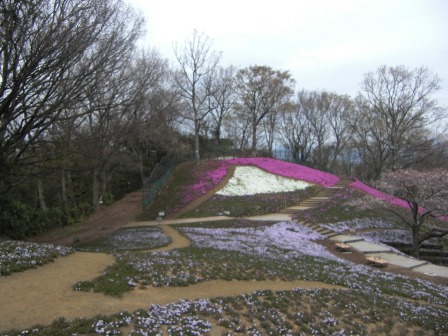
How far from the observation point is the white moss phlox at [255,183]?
98.4ft

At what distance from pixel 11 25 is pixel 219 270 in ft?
31.2

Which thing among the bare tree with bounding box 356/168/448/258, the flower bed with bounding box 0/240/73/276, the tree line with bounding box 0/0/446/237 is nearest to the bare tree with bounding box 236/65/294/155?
the tree line with bounding box 0/0/446/237

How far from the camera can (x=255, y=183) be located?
31.9 m

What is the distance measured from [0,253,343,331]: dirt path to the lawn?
331 millimetres

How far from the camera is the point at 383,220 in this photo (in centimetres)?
2603

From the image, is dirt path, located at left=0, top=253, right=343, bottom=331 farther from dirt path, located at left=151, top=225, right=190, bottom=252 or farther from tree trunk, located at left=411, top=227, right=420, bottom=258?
tree trunk, located at left=411, top=227, right=420, bottom=258

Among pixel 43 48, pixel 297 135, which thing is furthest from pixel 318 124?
pixel 43 48

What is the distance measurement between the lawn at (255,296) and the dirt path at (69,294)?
33cm

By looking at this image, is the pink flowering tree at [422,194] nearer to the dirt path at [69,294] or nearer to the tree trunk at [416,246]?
the tree trunk at [416,246]

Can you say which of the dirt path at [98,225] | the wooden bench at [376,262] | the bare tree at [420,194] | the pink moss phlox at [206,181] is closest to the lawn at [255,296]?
the wooden bench at [376,262]

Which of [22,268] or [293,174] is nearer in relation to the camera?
[22,268]

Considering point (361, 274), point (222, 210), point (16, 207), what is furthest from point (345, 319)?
point (16, 207)

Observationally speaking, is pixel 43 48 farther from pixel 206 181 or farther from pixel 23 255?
pixel 206 181

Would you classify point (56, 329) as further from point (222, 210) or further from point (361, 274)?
point (222, 210)
